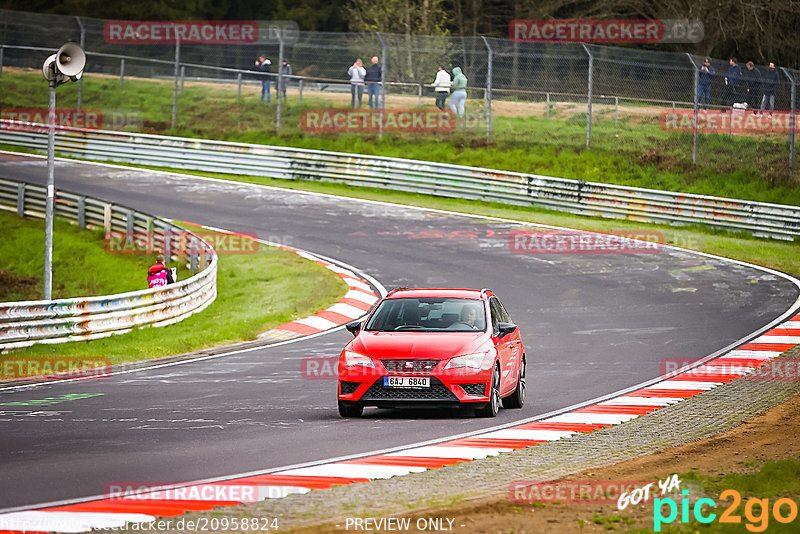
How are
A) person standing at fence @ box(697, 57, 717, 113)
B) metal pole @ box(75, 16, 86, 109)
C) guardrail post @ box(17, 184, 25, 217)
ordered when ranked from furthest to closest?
metal pole @ box(75, 16, 86, 109)
guardrail post @ box(17, 184, 25, 217)
person standing at fence @ box(697, 57, 717, 113)

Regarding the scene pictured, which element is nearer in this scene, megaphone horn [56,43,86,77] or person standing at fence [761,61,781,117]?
megaphone horn [56,43,86,77]

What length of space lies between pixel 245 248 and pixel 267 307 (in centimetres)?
548

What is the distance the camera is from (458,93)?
3478 cm

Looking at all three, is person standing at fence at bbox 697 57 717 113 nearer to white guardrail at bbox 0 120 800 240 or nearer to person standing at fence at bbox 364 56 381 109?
white guardrail at bbox 0 120 800 240

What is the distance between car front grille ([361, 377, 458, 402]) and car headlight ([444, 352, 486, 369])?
0.22 meters

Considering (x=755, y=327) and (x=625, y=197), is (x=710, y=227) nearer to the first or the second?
(x=625, y=197)

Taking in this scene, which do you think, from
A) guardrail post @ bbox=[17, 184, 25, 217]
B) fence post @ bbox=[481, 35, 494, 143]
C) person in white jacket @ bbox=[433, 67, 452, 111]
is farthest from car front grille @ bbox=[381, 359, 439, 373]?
person in white jacket @ bbox=[433, 67, 452, 111]

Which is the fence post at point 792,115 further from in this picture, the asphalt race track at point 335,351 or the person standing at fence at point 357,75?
the person standing at fence at point 357,75

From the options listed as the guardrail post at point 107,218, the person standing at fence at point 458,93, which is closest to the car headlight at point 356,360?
the guardrail post at point 107,218

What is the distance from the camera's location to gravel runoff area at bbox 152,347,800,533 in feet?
25.2

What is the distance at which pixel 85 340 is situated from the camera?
18.3m

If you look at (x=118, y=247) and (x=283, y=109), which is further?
(x=283, y=109)

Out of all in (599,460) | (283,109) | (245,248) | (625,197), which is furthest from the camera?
(283,109)

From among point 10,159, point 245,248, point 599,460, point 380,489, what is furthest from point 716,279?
point 10,159
